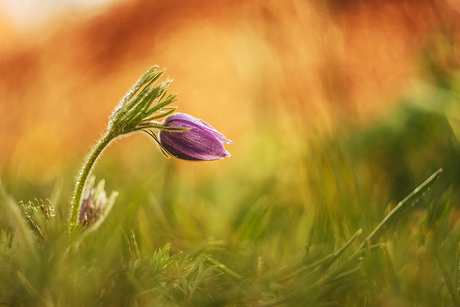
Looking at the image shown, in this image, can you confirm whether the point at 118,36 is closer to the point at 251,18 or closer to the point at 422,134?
the point at 251,18

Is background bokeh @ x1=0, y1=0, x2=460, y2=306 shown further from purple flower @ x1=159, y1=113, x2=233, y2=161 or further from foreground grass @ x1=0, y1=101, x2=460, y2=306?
purple flower @ x1=159, y1=113, x2=233, y2=161

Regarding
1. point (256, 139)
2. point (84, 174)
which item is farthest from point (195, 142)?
point (256, 139)

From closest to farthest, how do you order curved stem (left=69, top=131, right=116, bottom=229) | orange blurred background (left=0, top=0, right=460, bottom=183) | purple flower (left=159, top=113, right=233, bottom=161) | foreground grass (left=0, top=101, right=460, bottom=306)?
foreground grass (left=0, top=101, right=460, bottom=306)
curved stem (left=69, top=131, right=116, bottom=229)
purple flower (left=159, top=113, right=233, bottom=161)
orange blurred background (left=0, top=0, right=460, bottom=183)

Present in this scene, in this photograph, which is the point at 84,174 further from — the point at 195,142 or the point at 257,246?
the point at 257,246

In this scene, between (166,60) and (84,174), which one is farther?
(166,60)

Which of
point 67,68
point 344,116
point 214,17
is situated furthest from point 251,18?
point 344,116

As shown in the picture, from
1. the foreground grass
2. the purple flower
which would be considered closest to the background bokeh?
the foreground grass
